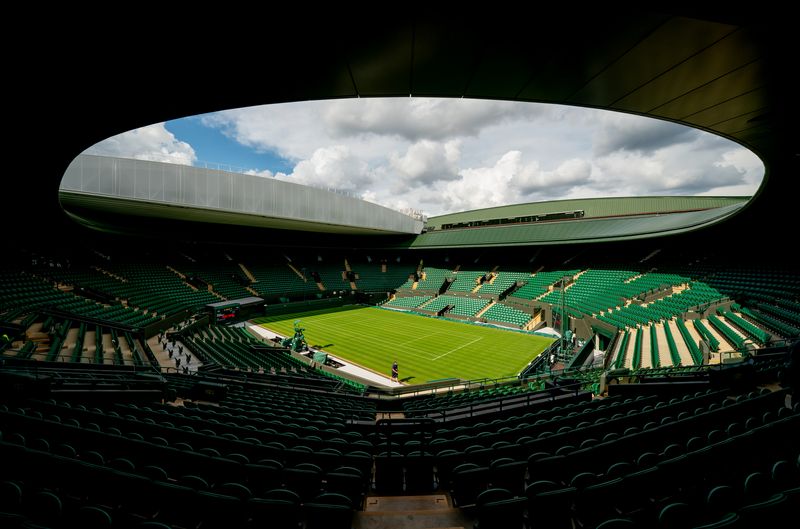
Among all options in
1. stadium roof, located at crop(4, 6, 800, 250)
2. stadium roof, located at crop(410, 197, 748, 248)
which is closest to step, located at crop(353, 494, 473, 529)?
stadium roof, located at crop(4, 6, 800, 250)

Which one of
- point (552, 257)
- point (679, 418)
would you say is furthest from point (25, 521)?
point (552, 257)

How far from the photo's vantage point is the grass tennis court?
19.9 m

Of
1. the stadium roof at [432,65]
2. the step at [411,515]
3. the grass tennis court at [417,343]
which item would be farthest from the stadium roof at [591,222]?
the step at [411,515]

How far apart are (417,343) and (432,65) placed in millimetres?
22606

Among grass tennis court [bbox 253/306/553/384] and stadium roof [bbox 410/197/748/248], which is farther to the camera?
stadium roof [bbox 410/197/748/248]

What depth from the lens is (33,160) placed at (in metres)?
10.3

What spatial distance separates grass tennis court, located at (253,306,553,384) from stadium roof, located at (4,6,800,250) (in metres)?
15.3

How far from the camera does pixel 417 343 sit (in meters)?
25.8

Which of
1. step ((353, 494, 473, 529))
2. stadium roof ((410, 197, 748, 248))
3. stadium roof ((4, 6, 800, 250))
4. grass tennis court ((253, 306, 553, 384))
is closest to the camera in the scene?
step ((353, 494, 473, 529))

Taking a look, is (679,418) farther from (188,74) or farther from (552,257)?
(552,257)

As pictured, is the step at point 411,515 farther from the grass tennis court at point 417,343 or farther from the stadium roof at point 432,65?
the grass tennis court at point 417,343

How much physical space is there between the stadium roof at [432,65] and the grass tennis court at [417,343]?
50.1 ft

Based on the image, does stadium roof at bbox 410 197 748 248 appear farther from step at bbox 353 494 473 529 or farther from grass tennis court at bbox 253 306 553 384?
step at bbox 353 494 473 529

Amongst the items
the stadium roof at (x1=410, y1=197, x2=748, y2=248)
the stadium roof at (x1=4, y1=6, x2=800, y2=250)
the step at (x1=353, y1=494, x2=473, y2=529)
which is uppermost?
the stadium roof at (x1=410, y1=197, x2=748, y2=248)
